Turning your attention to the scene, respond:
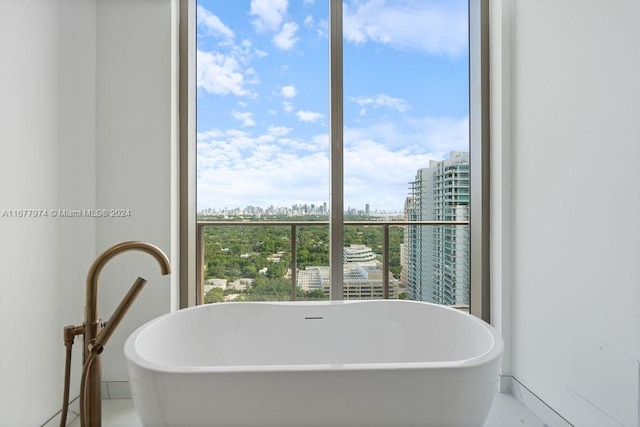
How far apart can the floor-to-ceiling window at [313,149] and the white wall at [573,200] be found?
903mm

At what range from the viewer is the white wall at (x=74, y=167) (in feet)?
4.34

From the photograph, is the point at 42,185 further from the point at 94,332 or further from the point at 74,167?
the point at 94,332

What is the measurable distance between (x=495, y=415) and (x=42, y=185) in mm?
2330

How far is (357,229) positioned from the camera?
9.41 ft

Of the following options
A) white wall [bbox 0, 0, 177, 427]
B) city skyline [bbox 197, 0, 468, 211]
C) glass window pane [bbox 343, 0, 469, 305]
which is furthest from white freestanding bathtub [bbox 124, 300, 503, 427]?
city skyline [bbox 197, 0, 468, 211]

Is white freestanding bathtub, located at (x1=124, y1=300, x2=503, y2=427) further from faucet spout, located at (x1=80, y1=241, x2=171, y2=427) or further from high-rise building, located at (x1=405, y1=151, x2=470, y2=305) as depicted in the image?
high-rise building, located at (x1=405, y1=151, x2=470, y2=305)

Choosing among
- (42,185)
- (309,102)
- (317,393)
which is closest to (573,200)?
(317,393)

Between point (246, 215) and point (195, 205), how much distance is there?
2.83 feet

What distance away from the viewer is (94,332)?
1.05 metres

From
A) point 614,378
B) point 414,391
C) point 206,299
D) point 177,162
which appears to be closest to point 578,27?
point 614,378

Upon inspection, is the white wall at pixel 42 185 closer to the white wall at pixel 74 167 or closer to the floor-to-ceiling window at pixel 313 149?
the white wall at pixel 74 167

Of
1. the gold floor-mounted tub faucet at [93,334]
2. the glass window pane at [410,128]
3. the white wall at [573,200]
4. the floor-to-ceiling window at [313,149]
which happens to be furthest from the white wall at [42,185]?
the white wall at [573,200]

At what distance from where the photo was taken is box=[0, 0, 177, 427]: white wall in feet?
4.34

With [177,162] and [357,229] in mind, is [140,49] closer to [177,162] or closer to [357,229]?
[177,162]
